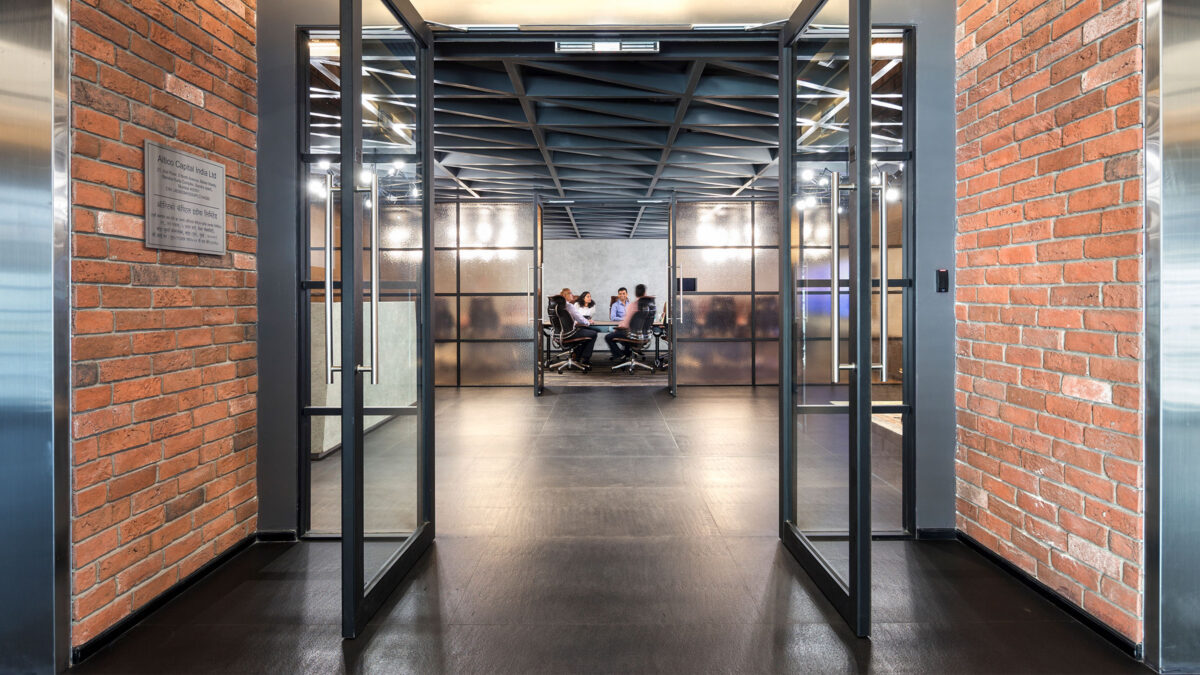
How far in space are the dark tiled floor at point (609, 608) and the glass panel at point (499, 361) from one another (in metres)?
4.73

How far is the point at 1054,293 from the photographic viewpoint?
2346mm

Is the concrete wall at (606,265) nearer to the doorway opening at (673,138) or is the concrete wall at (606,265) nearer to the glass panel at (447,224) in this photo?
the glass panel at (447,224)

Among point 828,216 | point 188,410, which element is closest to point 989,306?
point 828,216

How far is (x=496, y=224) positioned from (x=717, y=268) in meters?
2.84

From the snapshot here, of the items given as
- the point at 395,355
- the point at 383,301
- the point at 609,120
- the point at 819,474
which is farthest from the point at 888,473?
the point at 609,120

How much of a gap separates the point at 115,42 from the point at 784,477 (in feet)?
9.58

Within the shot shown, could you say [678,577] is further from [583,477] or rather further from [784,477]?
[583,477]

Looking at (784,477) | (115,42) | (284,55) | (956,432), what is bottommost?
(784,477)

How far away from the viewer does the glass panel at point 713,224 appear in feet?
27.2

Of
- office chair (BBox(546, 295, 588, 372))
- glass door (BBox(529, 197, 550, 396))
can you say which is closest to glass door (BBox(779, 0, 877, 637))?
glass door (BBox(529, 197, 550, 396))

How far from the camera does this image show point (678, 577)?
2.58m

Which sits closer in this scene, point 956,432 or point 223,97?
point 223,97

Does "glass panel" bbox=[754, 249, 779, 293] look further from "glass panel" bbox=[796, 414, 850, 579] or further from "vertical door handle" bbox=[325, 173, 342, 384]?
"vertical door handle" bbox=[325, 173, 342, 384]

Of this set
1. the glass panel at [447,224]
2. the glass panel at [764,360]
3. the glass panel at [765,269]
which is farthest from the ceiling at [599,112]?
the glass panel at [764,360]
